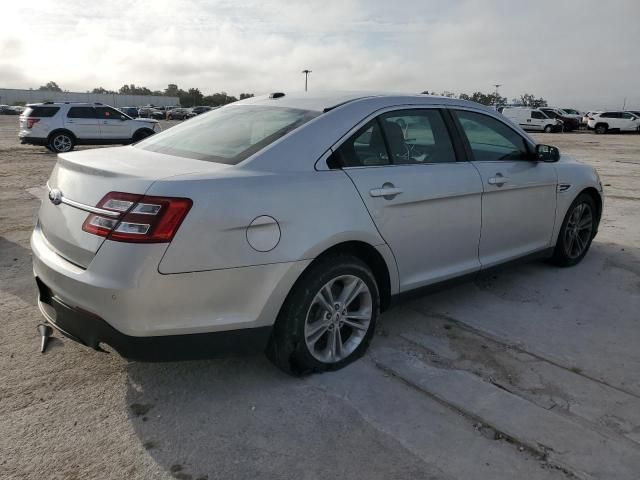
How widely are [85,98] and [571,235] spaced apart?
348ft

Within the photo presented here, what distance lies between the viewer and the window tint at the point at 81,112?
1731 cm

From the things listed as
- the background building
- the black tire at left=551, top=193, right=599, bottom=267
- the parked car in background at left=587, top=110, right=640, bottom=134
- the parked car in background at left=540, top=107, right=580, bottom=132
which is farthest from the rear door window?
the background building

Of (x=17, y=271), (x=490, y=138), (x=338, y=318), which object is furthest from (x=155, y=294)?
(x=17, y=271)

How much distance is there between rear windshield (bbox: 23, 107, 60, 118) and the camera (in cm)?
1694

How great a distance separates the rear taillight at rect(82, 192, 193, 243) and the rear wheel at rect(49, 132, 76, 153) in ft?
54.4

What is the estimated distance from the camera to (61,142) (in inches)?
682

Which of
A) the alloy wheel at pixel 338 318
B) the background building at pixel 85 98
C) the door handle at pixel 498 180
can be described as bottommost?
the alloy wheel at pixel 338 318

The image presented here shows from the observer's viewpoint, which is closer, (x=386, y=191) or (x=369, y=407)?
(x=369, y=407)

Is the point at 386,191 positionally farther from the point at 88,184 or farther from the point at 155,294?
the point at 88,184

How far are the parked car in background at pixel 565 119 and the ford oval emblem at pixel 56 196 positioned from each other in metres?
39.9

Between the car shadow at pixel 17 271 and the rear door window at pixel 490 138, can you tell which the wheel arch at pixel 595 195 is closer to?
the rear door window at pixel 490 138

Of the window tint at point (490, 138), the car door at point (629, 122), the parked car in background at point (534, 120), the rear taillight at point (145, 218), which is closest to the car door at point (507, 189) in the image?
the window tint at point (490, 138)

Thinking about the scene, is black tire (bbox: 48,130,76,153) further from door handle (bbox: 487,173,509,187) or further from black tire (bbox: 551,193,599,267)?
door handle (bbox: 487,173,509,187)

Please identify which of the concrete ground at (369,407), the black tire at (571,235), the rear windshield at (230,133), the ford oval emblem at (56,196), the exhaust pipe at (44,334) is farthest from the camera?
the black tire at (571,235)
